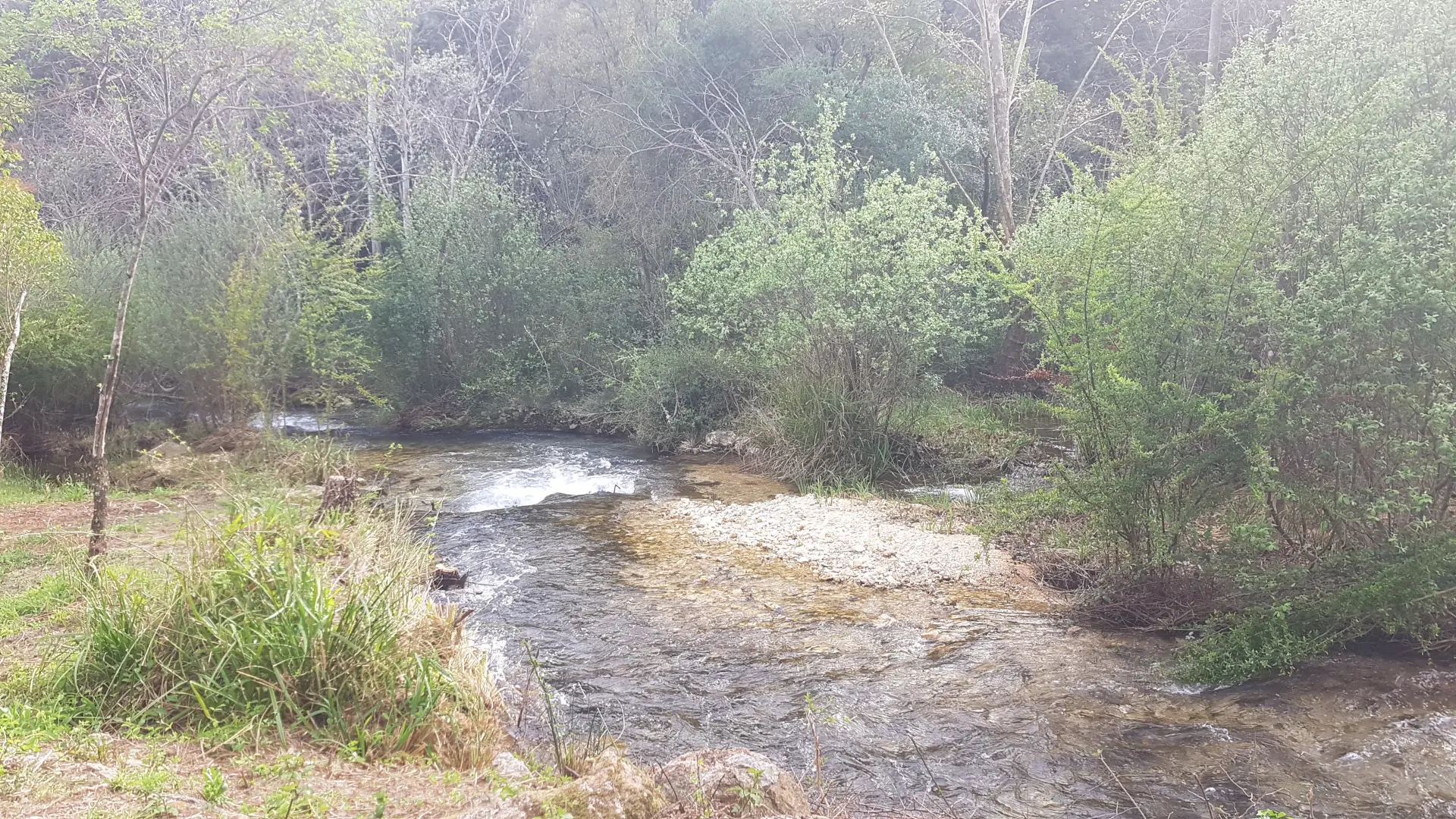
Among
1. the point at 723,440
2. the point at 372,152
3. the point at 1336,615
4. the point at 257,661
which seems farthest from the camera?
the point at 372,152

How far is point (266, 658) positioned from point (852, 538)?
6.64 meters

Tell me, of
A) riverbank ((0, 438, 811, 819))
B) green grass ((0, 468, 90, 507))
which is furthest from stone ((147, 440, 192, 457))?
riverbank ((0, 438, 811, 819))

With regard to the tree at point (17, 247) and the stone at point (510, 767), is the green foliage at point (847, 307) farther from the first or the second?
the tree at point (17, 247)

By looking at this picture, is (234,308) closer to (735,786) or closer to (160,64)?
(160,64)

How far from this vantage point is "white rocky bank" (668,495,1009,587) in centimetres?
898

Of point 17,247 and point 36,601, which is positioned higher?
point 17,247

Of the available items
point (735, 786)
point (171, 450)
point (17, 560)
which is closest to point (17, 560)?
point (17, 560)

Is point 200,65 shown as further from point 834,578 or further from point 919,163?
point 919,163

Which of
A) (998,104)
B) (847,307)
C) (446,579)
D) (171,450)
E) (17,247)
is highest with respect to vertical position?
(998,104)

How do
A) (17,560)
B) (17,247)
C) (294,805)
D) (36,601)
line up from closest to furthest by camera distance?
1. (294,805)
2. (36,601)
3. (17,560)
4. (17,247)

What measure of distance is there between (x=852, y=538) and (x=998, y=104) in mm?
12879

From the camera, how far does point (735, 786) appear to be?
4.04m

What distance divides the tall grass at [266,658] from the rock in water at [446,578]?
3.42 m

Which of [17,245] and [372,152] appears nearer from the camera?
[17,245]
